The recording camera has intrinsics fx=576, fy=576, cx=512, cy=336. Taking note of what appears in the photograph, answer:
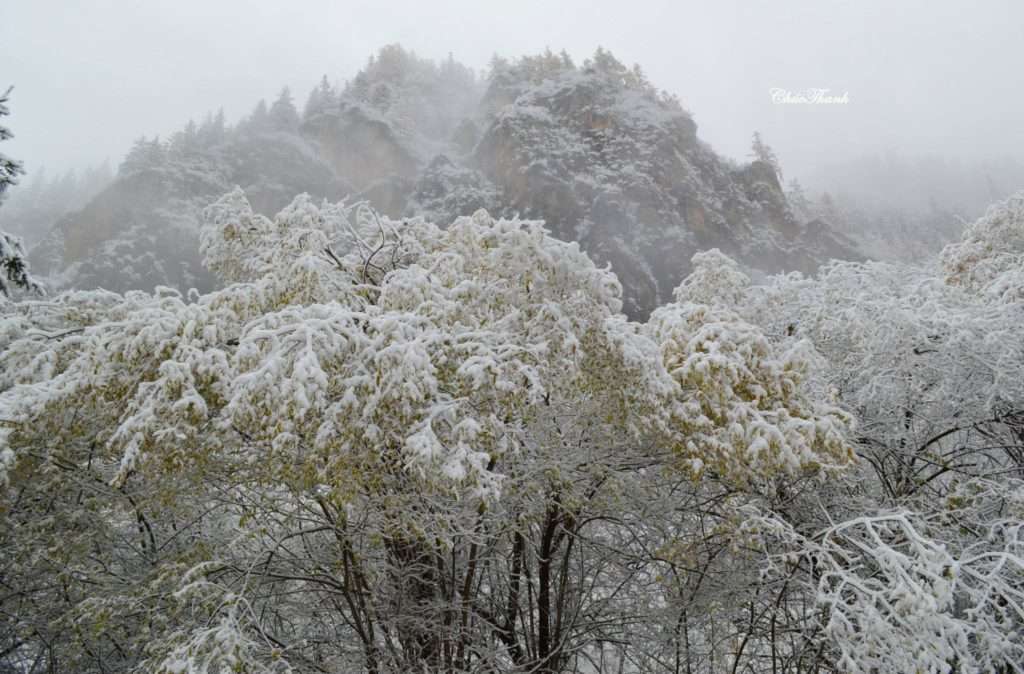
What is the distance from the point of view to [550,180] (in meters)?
44.3

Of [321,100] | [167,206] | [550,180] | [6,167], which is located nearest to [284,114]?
[321,100]

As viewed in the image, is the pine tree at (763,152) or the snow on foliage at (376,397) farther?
the pine tree at (763,152)

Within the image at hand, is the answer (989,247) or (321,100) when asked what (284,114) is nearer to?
(321,100)

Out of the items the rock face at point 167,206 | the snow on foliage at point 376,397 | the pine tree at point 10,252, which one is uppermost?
the rock face at point 167,206

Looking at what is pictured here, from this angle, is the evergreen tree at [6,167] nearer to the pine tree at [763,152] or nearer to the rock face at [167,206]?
the rock face at [167,206]

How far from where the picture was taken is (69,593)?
5.47 metres

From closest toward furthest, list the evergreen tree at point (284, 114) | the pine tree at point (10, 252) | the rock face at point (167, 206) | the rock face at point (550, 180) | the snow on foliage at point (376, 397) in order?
the snow on foliage at point (376, 397) < the pine tree at point (10, 252) < the rock face at point (167, 206) < the rock face at point (550, 180) < the evergreen tree at point (284, 114)

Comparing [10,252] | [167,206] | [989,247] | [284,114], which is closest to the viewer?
[10,252]

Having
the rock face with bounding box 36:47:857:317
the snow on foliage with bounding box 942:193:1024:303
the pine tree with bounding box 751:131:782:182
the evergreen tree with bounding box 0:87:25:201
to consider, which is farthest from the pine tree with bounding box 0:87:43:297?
the pine tree with bounding box 751:131:782:182

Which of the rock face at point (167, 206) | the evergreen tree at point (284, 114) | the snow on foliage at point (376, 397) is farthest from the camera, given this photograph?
the evergreen tree at point (284, 114)

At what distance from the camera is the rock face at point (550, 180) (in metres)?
41.7

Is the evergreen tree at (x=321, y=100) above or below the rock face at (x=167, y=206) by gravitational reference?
above

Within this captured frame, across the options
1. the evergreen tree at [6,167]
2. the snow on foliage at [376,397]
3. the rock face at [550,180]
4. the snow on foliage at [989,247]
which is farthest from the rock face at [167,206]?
the snow on foliage at [989,247]

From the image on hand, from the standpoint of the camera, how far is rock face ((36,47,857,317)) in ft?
137
